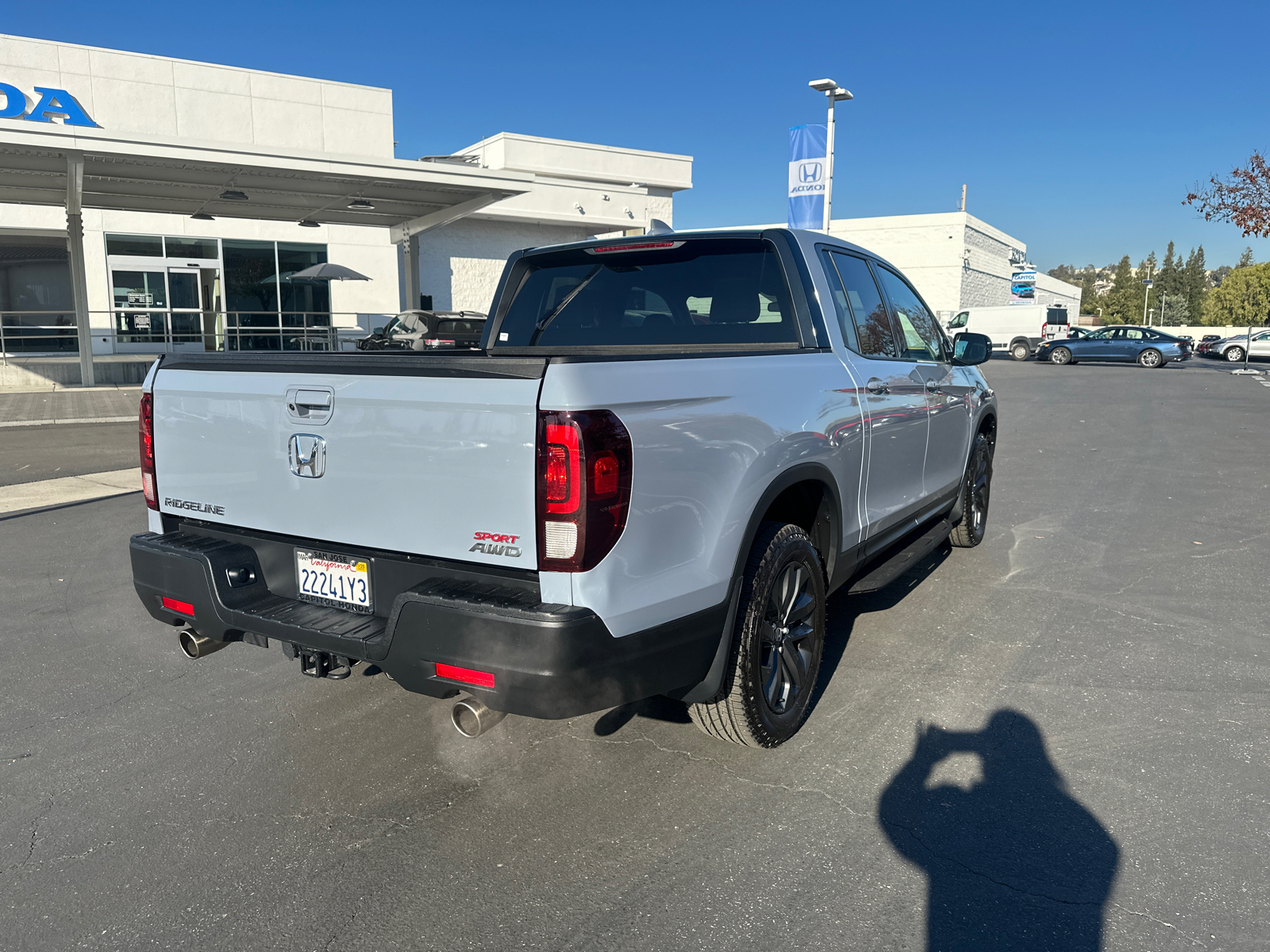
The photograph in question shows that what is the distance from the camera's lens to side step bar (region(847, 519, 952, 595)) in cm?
430

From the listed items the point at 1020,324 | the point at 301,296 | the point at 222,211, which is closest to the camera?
the point at 222,211

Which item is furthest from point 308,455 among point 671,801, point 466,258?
point 466,258

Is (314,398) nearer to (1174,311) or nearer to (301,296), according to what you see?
(301,296)

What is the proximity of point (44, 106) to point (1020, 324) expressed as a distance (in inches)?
1404

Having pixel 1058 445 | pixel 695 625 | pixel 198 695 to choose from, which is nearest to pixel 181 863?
pixel 198 695

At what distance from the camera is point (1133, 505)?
8.42 metres

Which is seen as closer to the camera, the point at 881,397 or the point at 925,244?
the point at 881,397

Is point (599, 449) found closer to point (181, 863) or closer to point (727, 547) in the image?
point (727, 547)

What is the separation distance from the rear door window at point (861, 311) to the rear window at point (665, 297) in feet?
1.21

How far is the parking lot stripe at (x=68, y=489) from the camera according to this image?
823cm

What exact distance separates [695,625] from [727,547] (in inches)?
11.3

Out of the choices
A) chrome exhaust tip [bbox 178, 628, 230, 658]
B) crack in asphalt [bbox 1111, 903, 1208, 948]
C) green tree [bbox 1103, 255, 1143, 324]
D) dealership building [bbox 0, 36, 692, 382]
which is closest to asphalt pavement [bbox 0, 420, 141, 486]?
dealership building [bbox 0, 36, 692, 382]

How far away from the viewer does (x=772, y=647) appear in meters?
3.53

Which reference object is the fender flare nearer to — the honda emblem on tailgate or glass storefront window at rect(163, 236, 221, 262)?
the honda emblem on tailgate
